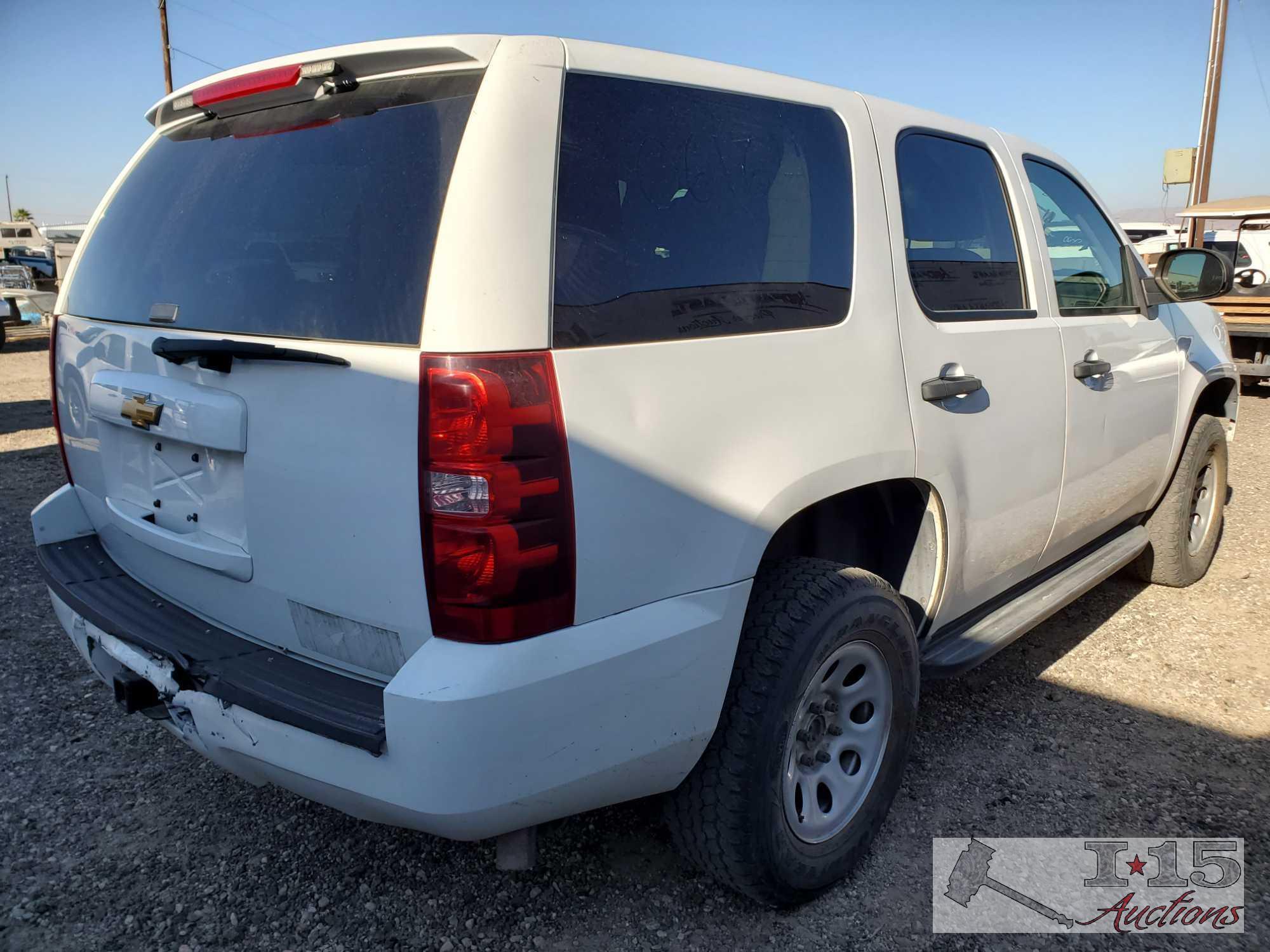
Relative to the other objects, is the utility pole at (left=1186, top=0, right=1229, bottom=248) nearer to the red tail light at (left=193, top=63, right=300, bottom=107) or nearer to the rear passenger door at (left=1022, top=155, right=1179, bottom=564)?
the rear passenger door at (left=1022, top=155, right=1179, bottom=564)

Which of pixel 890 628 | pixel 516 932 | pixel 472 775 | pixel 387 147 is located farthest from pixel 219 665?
pixel 890 628

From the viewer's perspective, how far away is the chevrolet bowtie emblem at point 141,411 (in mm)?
2092

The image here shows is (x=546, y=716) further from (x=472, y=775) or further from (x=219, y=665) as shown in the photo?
(x=219, y=665)

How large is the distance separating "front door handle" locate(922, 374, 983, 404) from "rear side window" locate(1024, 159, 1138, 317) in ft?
2.63

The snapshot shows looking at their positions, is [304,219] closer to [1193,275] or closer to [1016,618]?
[1016,618]

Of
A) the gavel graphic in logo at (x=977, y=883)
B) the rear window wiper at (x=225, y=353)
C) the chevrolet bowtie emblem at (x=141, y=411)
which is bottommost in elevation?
the gavel graphic in logo at (x=977, y=883)

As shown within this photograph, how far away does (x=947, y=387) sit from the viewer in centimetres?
251

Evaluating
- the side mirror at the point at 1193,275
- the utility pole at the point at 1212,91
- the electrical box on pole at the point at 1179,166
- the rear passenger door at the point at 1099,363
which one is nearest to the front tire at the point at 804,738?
the rear passenger door at the point at 1099,363

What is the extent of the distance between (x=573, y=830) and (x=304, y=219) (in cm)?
176

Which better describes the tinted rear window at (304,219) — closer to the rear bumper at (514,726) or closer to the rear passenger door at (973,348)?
the rear bumper at (514,726)

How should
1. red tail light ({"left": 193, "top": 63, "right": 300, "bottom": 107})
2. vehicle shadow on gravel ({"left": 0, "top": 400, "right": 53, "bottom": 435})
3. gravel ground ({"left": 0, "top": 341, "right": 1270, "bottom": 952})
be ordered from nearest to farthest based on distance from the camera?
red tail light ({"left": 193, "top": 63, "right": 300, "bottom": 107})
gravel ground ({"left": 0, "top": 341, "right": 1270, "bottom": 952})
vehicle shadow on gravel ({"left": 0, "top": 400, "right": 53, "bottom": 435})

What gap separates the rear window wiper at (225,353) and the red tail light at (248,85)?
588 mm

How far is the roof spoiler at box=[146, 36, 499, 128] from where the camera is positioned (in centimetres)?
183

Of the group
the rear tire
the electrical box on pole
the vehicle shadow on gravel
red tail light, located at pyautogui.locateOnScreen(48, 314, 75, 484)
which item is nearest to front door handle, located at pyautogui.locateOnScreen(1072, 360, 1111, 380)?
the rear tire
